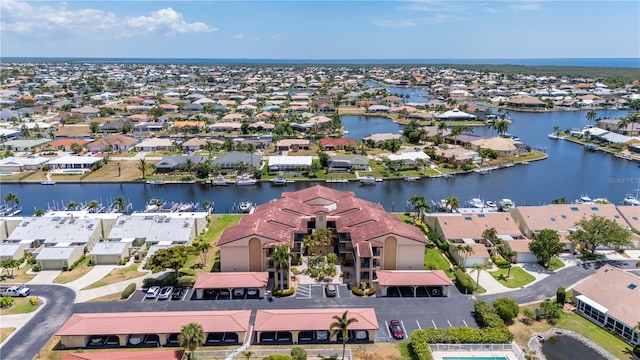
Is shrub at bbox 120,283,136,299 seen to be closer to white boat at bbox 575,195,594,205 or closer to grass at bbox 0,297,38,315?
grass at bbox 0,297,38,315

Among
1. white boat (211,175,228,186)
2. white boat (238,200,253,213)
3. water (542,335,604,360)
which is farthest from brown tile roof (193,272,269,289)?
white boat (211,175,228,186)

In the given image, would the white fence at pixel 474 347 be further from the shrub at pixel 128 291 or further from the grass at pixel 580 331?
the shrub at pixel 128 291

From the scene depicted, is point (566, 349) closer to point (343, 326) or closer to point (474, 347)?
point (474, 347)

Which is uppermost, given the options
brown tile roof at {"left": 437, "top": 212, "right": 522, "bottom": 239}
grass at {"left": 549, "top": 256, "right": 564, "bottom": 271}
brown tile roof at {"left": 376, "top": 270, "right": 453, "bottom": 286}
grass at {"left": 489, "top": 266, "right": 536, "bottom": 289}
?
brown tile roof at {"left": 437, "top": 212, "right": 522, "bottom": 239}

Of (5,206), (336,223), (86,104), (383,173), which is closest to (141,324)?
(336,223)

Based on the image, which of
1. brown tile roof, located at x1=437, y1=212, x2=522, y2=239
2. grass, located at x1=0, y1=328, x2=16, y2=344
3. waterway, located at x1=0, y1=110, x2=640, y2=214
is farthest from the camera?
waterway, located at x1=0, y1=110, x2=640, y2=214

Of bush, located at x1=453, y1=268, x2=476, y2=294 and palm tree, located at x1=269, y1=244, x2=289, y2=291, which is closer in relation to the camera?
palm tree, located at x1=269, y1=244, x2=289, y2=291

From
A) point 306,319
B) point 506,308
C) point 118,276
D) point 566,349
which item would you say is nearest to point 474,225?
point 506,308
